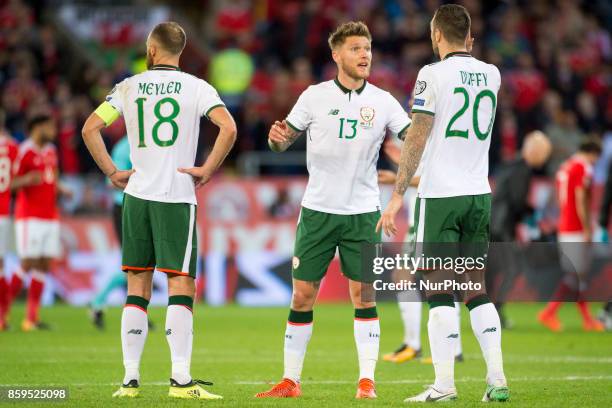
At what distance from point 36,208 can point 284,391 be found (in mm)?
7503

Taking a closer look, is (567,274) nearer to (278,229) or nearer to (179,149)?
(278,229)

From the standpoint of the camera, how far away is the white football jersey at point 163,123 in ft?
26.9

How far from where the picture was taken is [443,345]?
7801mm

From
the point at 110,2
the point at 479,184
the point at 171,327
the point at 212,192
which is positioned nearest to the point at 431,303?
the point at 479,184

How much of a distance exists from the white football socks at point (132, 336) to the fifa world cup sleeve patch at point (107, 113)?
48.9 inches

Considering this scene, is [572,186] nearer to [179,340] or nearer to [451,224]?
[451,224]

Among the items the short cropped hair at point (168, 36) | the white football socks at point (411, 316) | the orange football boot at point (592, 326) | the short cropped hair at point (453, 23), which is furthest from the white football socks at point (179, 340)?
the orange football boot at point (592, 326)

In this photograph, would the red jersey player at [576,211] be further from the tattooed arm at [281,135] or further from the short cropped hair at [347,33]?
the tattooed arm at [281,135]

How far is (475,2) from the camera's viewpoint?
24.4m

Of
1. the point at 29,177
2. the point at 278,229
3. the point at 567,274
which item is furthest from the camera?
the point at 278,229

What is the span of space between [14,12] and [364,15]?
708 cm

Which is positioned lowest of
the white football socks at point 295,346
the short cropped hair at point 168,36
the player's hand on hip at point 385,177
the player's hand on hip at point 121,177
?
the white football socks at point 295,346

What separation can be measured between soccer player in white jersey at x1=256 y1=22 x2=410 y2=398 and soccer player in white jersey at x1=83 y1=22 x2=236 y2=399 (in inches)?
24.4

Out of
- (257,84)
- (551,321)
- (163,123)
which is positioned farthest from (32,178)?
(257,84)
